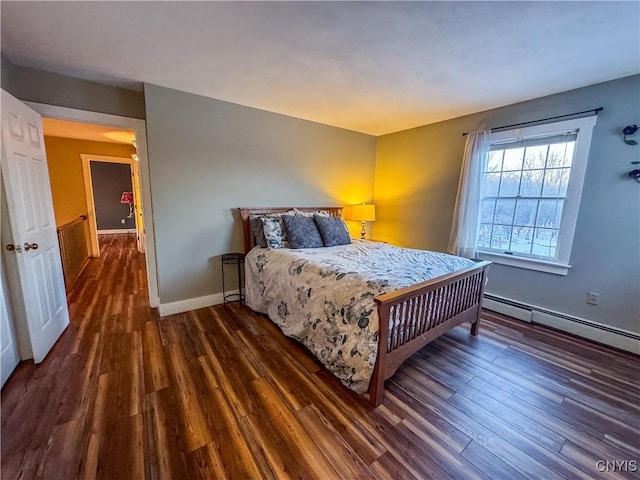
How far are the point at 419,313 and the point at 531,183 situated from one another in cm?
224

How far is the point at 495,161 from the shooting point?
3270 millimetres

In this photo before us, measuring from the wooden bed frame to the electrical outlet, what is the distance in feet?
3.53

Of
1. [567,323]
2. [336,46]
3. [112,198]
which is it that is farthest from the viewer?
[112,198]

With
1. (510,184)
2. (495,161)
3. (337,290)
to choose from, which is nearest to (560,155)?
(510,184)

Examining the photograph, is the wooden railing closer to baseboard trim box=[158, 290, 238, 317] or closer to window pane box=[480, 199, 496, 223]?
baseboard trim box=[158, 290, 238, 317]

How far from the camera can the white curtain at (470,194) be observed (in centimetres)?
322

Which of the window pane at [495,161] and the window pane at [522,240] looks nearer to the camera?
the window pane at [522,240]

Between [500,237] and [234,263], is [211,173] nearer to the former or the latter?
→ [234,263]

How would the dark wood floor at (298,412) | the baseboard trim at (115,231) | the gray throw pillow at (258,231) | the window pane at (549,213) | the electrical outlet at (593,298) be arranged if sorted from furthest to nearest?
the baseboard trim at (115,231)
the gray throw pillow at (258,231)
the window pane at (549,213)
the electrical outlet at (593,298)
the dark wood floor at (298,412)

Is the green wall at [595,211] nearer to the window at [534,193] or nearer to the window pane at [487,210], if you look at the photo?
the window at [534,193]

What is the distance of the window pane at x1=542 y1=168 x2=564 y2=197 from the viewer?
2795 millimetres

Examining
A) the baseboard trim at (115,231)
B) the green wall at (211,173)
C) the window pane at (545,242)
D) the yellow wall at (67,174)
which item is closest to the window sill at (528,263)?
the window pane at (545,242)

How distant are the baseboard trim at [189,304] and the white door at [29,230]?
0.85 m

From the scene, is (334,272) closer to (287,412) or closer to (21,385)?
(287,412)
